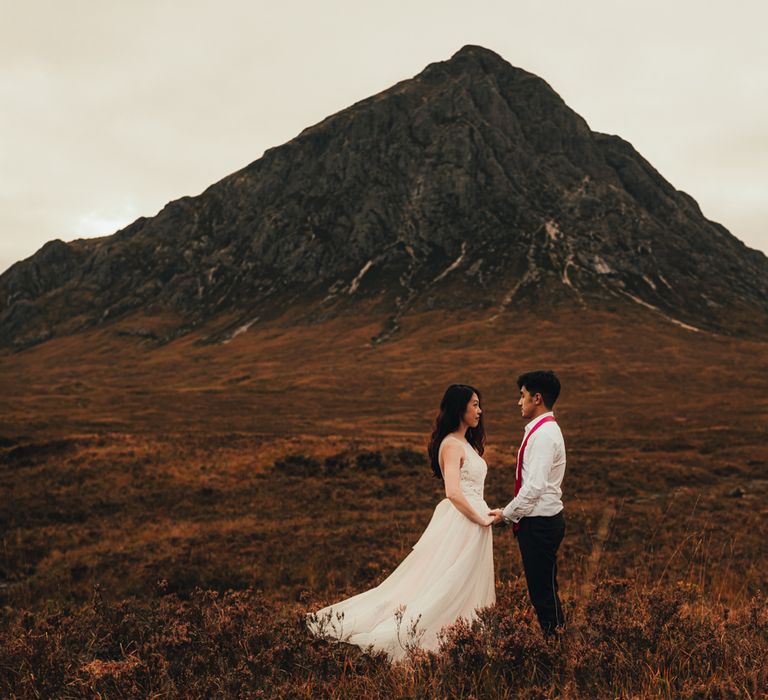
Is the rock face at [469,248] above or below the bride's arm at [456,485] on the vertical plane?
above

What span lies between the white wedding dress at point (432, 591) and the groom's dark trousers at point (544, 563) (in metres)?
0.40

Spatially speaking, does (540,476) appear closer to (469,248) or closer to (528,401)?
(528,401)

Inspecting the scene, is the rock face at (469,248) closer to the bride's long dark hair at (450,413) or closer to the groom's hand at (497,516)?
the bride's long dark hair at (450,413)

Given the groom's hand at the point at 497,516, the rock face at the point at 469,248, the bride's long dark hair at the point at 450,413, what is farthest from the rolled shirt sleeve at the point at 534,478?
the rock face at the point at 469,248

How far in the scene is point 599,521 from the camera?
1823 cm

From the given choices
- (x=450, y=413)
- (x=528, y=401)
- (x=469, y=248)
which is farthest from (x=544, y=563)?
(x=469, y=248)

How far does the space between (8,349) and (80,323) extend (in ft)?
78.0

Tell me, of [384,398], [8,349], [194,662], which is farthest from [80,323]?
[194,662]

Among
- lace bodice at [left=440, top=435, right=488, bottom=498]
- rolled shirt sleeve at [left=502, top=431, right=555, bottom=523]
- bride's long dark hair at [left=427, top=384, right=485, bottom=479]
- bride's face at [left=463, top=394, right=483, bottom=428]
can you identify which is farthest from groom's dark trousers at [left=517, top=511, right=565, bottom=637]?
bride's face at [left=463, top=394, right=483, bottom=428]

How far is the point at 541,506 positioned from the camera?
527cm

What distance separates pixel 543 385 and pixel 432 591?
Result: 227 cm

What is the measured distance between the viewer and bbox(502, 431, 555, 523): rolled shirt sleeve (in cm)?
511

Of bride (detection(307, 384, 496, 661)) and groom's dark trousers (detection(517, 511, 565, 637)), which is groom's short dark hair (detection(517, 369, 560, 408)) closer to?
bride (detection(307, 384, 496, 661))

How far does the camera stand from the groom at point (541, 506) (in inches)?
202
